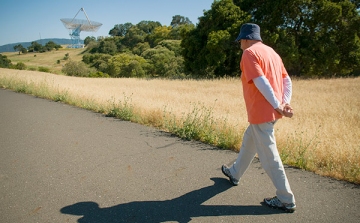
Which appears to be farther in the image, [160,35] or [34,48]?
[34,48]

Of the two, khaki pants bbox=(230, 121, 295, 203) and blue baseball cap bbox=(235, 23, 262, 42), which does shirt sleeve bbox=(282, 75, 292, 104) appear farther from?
blue baseball cap bbox=(235, 23, 262, 42)

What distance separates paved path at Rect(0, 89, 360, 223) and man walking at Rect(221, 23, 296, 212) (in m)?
0.37

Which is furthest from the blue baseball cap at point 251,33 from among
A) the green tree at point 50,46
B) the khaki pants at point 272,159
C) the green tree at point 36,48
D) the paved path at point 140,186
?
the green tree at point 50,46

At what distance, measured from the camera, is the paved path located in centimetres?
275

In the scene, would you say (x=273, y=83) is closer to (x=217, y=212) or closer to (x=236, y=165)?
(x=236, y=165)

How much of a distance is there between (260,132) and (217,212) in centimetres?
107

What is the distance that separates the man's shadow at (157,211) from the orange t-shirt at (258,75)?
1.08 metres

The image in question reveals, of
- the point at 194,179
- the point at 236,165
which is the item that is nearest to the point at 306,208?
the point at 236,165

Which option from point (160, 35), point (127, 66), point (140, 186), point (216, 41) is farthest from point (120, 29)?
point (140, 186)

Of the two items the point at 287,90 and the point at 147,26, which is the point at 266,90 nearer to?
the point at 287,90

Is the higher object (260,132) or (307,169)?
(260,132)

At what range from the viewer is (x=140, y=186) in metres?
3.40

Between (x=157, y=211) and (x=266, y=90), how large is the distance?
1886mm

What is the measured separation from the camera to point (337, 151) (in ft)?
13.3
